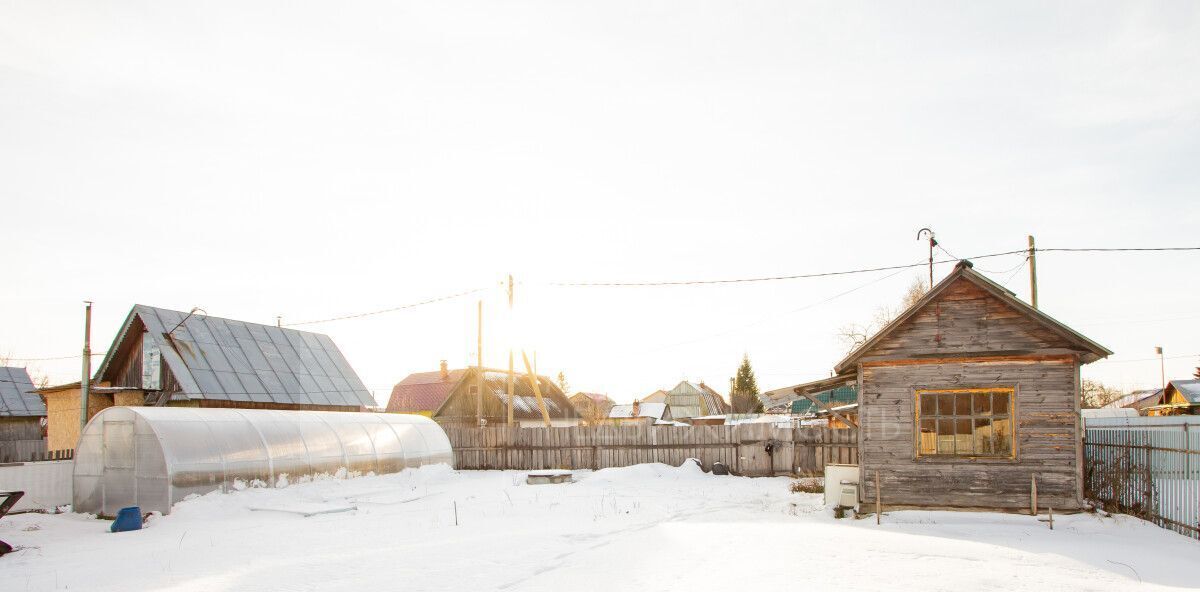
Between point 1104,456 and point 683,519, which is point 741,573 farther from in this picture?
point 1104,456

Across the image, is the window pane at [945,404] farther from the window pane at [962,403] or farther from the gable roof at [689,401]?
the gable roof at [689,401]

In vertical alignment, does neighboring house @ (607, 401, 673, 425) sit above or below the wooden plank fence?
below

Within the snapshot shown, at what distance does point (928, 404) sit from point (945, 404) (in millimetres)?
313

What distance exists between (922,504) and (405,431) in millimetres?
17234

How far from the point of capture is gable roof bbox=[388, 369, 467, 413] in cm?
6184

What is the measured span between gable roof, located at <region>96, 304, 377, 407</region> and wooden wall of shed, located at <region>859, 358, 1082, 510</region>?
22.6 metres

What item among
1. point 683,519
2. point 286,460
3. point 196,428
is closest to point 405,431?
point 286,460

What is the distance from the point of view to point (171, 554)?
1346 centimetres

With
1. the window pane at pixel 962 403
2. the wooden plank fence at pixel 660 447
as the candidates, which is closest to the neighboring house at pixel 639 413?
the wooden plank fence at pixel 660 447

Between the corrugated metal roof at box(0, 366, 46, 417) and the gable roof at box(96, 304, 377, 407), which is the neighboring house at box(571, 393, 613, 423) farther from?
the corrugated metal roof at box(0, 366, 46, 417)

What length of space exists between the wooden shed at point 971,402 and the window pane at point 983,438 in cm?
2

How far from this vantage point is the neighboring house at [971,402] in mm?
15344

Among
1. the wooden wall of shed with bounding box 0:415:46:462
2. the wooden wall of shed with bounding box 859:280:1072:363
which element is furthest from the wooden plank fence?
the wooden wall of shed with bounding box 0:415:46:462

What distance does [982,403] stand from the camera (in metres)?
16.0
